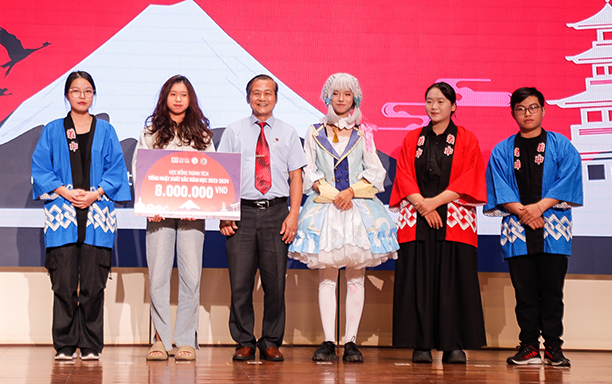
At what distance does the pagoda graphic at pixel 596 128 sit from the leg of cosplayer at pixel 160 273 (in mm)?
2892

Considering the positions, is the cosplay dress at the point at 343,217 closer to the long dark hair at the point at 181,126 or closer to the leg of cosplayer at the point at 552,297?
the long dark hair at the point at 181,126

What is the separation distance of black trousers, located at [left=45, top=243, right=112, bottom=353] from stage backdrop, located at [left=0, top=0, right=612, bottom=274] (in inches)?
27.7

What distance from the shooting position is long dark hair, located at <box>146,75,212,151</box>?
3482 mm

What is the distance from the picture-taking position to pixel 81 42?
166 inches

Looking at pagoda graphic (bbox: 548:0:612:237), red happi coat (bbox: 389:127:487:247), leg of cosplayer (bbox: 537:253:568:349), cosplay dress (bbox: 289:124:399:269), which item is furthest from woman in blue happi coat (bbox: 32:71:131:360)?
pagoda graphic (bbox: 548:0:612:237)

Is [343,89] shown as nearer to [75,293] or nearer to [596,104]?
[75,293]

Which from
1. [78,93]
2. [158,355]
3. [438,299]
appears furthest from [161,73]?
[438,299]

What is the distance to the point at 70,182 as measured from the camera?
3434 millimetres

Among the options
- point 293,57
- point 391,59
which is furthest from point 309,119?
point 391,59

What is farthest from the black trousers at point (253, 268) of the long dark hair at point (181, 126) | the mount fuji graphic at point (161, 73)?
the mount fuji graphic at point (161, 73)

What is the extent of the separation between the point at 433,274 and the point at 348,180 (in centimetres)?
75

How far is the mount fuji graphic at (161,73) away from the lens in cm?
417

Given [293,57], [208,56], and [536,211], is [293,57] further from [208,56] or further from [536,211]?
[536,211]

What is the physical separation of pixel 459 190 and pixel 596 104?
→ 171 centimetres
